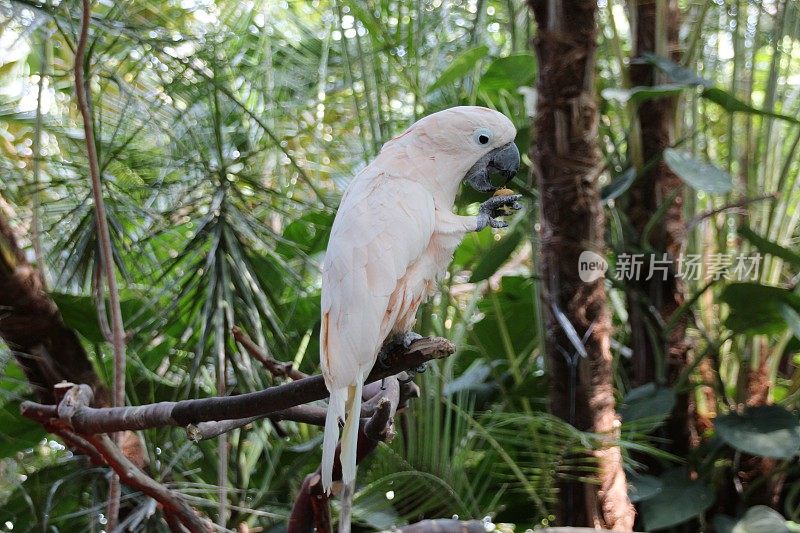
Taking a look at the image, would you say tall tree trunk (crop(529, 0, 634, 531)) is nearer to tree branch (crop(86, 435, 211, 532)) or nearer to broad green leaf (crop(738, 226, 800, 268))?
broad green leaf (crop(738, 226, 800, 268))

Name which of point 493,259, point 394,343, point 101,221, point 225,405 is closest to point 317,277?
point 493,259

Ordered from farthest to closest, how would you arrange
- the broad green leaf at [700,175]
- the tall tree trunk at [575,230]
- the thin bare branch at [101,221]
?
the tall tree trunk at [575,230], the broad green leaf at [700,175], the thin bare branch at [101,221]

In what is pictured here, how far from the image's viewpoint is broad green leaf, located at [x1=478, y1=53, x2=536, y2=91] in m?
2.00

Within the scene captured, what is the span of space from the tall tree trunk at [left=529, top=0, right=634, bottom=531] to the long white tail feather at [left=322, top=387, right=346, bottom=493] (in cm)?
91

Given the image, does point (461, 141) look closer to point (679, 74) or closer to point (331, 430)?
point (331, 430)

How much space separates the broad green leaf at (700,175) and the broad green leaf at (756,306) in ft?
0.80

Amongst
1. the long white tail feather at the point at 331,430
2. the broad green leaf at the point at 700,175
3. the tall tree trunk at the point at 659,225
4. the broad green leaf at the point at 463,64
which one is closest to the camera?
the long white tail feather at the point at 331,430

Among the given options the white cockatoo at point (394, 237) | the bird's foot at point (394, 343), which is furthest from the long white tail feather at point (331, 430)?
the bird's foot at point (394, 343)

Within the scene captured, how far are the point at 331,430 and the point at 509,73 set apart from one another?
1.36m

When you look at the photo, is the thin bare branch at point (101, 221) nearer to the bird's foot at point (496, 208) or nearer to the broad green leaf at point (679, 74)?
the bird's foot at point (496, 208)

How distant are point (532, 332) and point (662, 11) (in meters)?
0.94

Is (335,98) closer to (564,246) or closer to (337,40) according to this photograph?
(337,40)

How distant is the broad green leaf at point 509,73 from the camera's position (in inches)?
78.7

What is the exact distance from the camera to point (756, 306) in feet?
5.88
